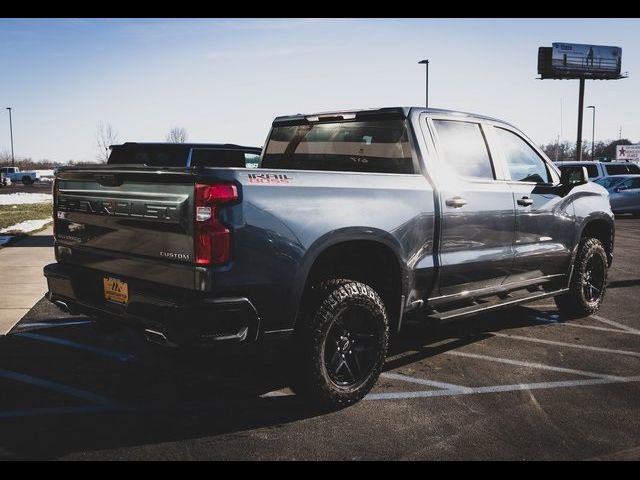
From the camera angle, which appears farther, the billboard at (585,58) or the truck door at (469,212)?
the billboard at (585,58)

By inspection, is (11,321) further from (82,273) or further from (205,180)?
(205,180)

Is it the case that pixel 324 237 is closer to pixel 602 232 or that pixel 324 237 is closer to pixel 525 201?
pixel 525 201

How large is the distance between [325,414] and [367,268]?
105 centimetres

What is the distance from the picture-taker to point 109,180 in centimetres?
388

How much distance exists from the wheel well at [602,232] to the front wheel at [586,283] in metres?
0.14

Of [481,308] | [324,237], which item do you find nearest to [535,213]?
[481,308]

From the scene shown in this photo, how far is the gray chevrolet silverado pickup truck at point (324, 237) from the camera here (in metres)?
3.37

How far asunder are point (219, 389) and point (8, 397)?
1397 mm

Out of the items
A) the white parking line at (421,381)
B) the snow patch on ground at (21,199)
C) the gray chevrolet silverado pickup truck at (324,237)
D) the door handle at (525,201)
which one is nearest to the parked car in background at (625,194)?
the gray chevrolet silverado pickup truck at (324,237)

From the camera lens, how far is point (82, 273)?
413 centimetres

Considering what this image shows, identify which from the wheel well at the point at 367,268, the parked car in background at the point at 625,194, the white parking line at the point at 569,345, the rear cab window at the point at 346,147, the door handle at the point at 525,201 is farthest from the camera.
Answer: the parked car in background at the point at 625,194

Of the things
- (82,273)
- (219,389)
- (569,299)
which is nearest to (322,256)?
(219,389)

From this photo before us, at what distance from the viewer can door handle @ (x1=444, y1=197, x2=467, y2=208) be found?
4.65m

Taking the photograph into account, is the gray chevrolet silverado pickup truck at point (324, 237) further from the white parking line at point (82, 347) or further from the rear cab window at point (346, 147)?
the white parking line at point (82, 347)
